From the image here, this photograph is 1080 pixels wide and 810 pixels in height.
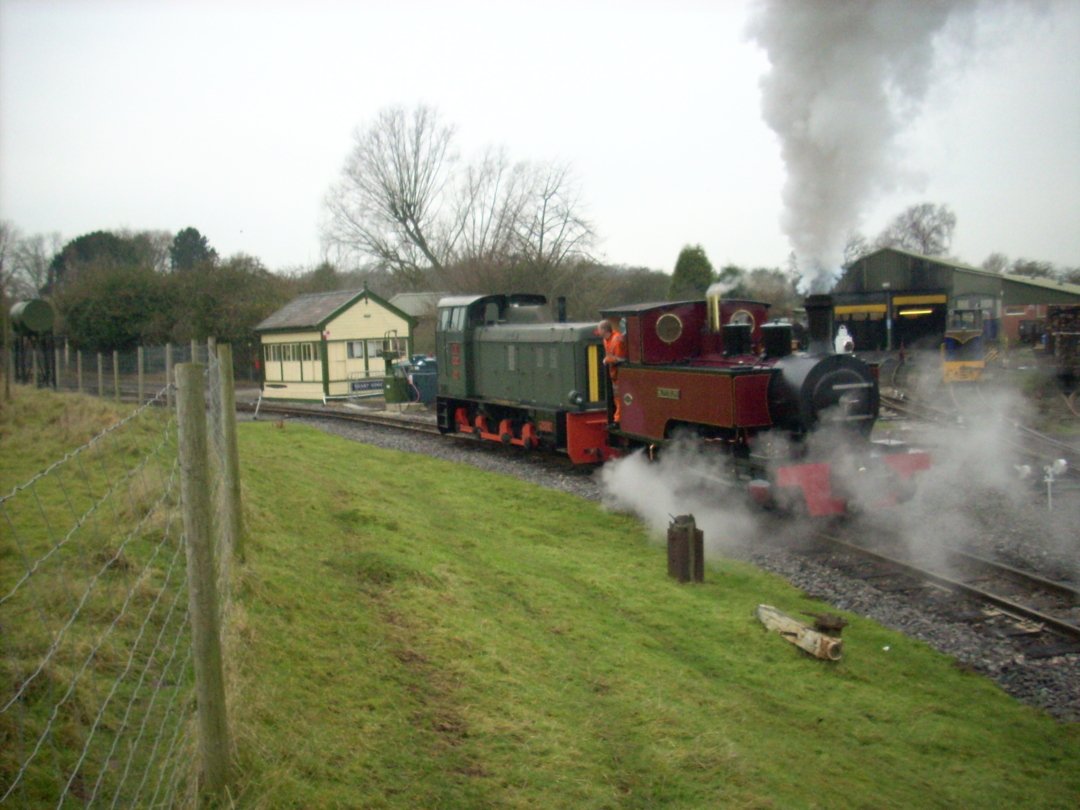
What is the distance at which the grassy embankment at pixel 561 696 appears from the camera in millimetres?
4145

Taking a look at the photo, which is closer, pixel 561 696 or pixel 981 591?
pixel 561 696

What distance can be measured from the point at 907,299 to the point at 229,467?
30.7 m

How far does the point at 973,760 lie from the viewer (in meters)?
5.53

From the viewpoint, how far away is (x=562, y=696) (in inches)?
209

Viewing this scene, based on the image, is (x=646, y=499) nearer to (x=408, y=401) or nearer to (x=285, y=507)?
(x=285, y=507)

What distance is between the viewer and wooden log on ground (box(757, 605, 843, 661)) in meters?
6.87

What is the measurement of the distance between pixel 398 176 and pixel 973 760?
150 ft

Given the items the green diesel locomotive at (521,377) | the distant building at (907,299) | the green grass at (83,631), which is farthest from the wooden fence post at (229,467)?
the distant building at (907,299)

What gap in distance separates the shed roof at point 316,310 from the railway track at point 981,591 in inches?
907

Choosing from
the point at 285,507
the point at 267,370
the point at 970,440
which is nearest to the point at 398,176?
the point at 267,370

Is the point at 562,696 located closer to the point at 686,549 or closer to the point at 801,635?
the point at 801,635

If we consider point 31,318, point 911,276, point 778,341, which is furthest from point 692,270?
point 778,341

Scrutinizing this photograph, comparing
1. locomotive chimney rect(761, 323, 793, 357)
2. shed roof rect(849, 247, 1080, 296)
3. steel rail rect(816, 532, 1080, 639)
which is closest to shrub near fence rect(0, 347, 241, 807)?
steel rail rect(816, 532, 1080, 639)

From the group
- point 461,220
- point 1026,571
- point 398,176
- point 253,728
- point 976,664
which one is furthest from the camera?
point 398,176
